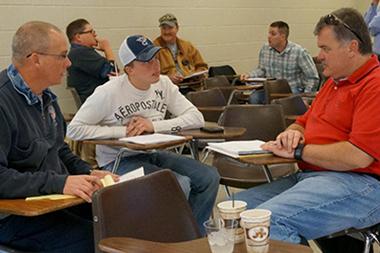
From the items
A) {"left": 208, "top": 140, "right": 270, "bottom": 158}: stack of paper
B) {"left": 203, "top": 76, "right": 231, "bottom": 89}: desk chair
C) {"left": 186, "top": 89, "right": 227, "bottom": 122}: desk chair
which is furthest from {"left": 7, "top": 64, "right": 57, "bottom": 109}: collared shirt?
{"left": 203, "top": 76, "right": 231, "bottom": 89}: desk chair

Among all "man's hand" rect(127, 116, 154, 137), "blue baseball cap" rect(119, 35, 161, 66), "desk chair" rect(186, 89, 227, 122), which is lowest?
"desk chair" rect(186, 89, 227, 122)

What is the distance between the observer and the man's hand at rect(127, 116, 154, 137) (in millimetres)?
2912

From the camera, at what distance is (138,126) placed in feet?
9.66

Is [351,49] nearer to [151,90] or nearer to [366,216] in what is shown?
[366,216]

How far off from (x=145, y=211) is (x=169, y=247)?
313mm

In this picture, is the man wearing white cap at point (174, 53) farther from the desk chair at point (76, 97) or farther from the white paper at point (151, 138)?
the white paper at point (151, 138)

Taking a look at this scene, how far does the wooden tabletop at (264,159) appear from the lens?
222cm

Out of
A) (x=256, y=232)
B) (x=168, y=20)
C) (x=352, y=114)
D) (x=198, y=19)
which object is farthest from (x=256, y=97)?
(x=256, y=232)

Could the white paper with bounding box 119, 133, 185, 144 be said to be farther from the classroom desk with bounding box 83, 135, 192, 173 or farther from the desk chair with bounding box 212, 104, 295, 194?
the desk chair with bounding box 212, 104, 295, 194

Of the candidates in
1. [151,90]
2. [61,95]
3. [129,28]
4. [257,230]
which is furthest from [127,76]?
[129,28]

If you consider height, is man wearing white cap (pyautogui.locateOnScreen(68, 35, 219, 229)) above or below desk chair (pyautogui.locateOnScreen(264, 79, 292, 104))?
above

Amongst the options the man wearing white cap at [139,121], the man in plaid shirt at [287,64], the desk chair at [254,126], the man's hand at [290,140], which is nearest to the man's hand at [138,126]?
the man wearing white cap at [139,121]

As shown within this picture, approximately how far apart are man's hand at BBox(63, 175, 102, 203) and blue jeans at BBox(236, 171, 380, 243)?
0.61 metres

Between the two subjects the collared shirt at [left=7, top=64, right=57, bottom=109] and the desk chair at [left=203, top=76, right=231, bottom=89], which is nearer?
the collared shirt at [left=7, top=64, right=57, bottom=109]
